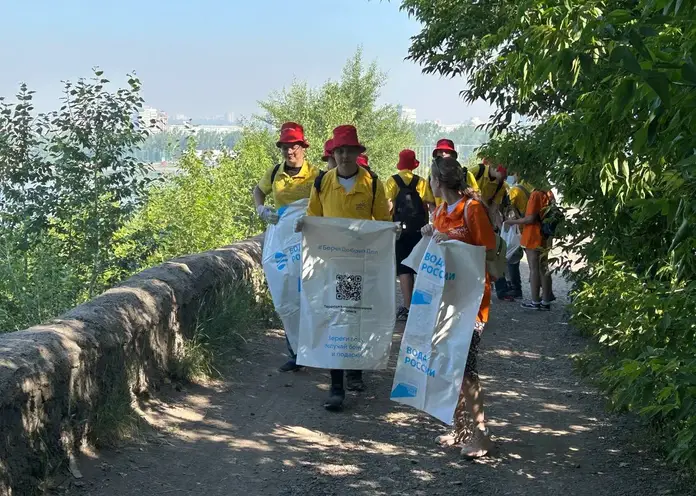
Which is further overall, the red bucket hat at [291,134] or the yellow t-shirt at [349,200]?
the red bucket hat at [291,134]

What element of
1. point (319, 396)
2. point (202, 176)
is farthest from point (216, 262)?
point (202, 176)

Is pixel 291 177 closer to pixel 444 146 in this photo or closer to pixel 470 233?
pixel 444 146

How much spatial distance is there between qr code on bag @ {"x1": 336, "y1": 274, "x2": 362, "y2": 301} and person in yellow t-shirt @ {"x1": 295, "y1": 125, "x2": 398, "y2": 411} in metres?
0.46

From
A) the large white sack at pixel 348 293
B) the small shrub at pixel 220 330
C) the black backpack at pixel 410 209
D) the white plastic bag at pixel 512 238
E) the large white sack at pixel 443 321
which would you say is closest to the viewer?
the large white sack at pixel 443 321

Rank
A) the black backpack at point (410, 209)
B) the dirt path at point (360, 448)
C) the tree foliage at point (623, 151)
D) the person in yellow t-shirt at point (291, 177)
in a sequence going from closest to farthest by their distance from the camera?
the tree foliage at point (623, 151) < the dirt path at point (360, 448) < the person in yellow t-shirt at point (291, 177) < the black backpack at point (410, 209)

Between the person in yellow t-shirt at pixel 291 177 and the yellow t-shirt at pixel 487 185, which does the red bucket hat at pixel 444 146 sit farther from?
the person in yellow t-shirt at pixel 291 177

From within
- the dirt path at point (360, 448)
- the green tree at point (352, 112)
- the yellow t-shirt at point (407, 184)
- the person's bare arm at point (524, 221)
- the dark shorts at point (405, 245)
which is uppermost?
the green tree at point (352, 112)

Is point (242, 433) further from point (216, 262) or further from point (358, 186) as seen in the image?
point (216, 262)

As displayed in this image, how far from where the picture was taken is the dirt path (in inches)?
198

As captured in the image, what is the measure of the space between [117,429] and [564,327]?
6159 mm

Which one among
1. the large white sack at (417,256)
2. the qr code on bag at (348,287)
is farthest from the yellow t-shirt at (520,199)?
the large white sack at (417,256)

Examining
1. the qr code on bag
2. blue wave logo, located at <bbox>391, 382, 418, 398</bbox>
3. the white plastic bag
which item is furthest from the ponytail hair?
the white plastic bag

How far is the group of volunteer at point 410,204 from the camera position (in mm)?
5461

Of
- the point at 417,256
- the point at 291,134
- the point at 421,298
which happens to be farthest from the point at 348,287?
the point at 291,134
